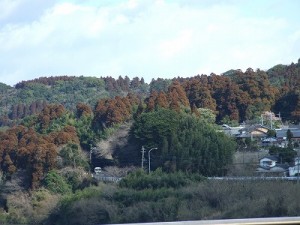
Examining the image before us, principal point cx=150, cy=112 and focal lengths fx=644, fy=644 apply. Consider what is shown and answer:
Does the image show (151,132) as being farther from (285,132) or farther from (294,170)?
(285,132)

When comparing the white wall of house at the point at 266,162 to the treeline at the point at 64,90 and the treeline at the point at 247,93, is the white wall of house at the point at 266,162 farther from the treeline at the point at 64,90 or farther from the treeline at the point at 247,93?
the treeline at the point at 64,90

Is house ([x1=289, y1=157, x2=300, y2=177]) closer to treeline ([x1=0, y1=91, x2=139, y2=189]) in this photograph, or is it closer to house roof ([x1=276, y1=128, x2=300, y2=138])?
house roof ([x1=276, y1=128, x2=300, y2=138])

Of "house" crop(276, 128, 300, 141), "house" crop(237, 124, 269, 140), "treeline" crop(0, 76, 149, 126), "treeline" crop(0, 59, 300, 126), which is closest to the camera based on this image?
"house" crop(276, 128, 300, 141)

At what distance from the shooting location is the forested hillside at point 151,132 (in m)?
29.6

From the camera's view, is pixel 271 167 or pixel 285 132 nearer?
pixel 271 167

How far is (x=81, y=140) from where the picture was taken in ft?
124

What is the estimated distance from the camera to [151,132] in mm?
32312

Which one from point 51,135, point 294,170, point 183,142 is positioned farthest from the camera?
point 51,135

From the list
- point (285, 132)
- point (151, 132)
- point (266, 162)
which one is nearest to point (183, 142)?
point (151, 132)

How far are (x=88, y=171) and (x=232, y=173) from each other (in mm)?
8575

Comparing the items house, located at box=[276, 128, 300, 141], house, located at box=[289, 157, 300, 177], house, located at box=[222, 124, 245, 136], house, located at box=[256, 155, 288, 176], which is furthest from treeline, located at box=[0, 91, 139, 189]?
house, located at box=[289, 157, 300, 177]

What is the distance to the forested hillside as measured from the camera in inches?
1167

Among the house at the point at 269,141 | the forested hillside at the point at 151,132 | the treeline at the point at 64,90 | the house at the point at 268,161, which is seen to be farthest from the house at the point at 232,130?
the treeline at the point at 64,90

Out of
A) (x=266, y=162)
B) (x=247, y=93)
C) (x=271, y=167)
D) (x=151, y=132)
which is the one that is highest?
(x=247, y=93)
